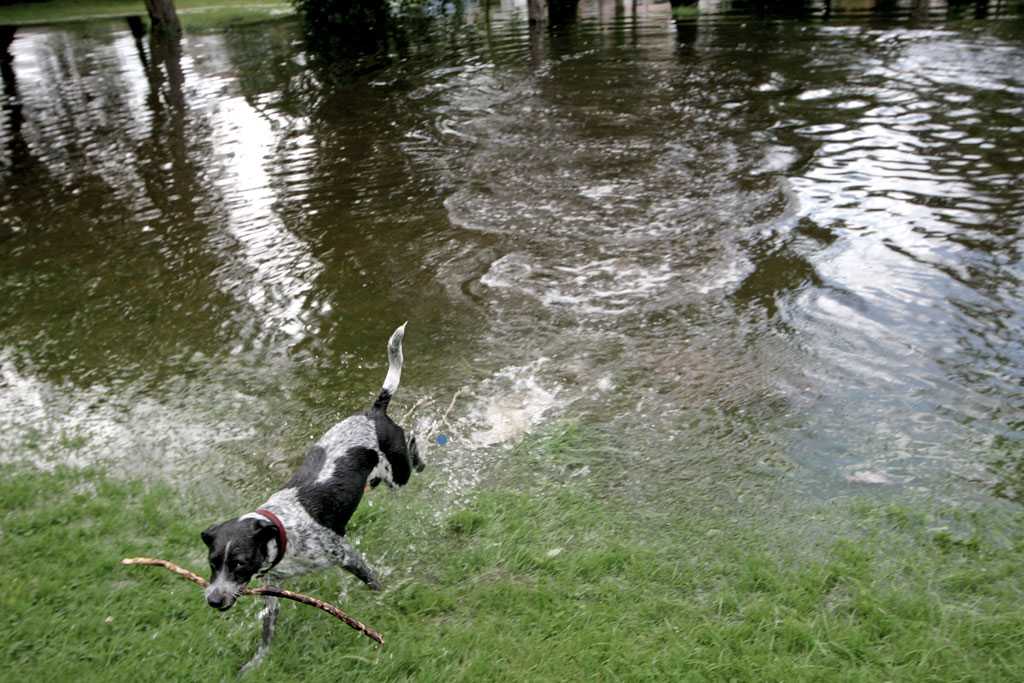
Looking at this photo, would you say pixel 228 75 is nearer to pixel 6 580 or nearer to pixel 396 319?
pixel 396 319

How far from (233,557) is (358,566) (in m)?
0.71

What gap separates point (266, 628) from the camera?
Answer: 339 cm

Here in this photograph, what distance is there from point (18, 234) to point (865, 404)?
27.3 ft

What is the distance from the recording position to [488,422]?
4887mm

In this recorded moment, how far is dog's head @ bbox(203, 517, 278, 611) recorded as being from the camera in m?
2.99

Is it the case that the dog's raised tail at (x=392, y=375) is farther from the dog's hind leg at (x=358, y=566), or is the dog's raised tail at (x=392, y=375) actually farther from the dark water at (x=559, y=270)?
the dog's hind leg at (x=358, y=566)

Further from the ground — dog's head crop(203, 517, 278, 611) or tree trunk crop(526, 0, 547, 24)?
tree trunk crop(526, 0, 547, 24)

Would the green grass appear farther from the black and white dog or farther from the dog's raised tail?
the black and white dog

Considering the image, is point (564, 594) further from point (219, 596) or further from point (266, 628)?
point (219, 596)

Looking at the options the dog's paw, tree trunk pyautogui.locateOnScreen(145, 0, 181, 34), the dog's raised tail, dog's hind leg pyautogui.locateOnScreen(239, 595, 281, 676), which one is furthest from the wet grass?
tree trunk pyautogui.locateOnScreen(145, 0, 181, 34)

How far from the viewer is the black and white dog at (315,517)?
3.03 meters

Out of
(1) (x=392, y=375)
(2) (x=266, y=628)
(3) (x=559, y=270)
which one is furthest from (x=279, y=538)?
(3) (x=559, y=270)

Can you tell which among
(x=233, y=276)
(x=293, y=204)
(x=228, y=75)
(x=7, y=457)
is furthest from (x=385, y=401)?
(x=228, y=75)

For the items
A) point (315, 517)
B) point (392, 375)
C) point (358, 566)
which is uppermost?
point (392, 375)
